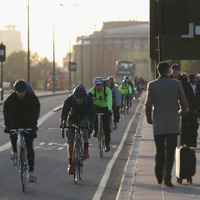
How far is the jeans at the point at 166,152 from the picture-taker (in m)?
10.8

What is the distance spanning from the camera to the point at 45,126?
27641 mm

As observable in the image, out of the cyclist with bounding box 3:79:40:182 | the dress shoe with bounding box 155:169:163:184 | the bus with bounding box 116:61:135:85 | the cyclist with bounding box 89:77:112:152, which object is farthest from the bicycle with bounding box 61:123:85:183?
the bus with bounding box 116:61:135:85

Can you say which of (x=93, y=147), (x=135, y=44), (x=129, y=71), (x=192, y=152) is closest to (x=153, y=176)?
(x=192, y=152)

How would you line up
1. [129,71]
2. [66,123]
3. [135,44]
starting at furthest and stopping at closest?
1. [135,44]
2. [129,71]
3. [66,123]

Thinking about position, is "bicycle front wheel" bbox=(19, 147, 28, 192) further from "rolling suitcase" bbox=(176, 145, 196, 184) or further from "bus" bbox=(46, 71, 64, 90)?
"bus" bbox=(46, 71, 64, 90)

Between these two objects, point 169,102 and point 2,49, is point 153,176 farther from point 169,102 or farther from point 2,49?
point 2,49

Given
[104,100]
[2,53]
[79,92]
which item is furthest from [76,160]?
[2,53]

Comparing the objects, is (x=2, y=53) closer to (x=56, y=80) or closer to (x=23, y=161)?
(x=23, y=161)

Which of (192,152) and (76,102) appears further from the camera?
(76,102)

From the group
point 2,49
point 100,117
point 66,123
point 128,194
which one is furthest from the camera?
point 2,49

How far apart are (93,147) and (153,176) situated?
703cm

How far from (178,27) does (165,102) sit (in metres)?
4.93

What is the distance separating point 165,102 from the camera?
421 inches

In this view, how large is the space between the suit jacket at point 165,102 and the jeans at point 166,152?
15cm
